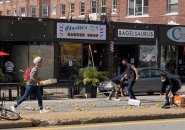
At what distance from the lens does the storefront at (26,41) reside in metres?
28.1

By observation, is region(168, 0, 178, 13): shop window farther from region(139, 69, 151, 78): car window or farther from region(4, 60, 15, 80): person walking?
region(4, 60, 15, 80): person walking

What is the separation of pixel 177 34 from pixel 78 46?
7978mm

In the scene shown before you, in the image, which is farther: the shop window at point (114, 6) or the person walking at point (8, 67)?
the shop window at point (114, 6)

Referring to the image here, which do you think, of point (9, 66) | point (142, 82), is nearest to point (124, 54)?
point (9, 66)

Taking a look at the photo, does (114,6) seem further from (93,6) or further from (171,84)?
(171,84)

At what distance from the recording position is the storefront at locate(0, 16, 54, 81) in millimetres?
28078

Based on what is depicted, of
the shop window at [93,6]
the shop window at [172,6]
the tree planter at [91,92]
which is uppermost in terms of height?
the shop window at [93,6]

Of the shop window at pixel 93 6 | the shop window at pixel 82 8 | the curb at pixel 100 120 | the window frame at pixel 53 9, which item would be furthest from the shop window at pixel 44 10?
the curb at pixel 100 120

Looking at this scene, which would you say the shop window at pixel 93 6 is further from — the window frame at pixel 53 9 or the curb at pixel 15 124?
the curb at pixel 15 124

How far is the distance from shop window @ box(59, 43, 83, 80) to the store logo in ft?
23.4

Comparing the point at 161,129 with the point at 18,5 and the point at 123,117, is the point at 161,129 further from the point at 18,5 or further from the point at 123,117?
the point at 18,5

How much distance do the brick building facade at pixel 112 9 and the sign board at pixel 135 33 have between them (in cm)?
541

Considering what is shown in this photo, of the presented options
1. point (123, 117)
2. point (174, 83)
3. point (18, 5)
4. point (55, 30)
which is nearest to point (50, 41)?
point (55, 30)

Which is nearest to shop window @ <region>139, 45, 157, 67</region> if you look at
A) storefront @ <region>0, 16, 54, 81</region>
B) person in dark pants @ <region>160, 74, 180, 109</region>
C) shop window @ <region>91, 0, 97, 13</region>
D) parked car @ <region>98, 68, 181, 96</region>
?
storefront @ <region>0, 16, 54, 81</region>
